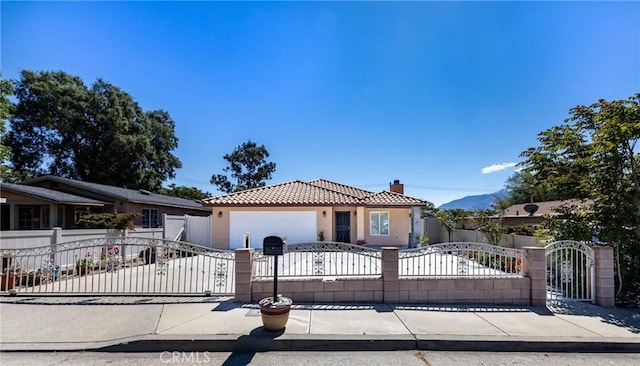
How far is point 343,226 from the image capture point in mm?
17453

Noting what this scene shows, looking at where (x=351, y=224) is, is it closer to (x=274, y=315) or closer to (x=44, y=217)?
(x=274, y=315)

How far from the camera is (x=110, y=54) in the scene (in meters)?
11.6

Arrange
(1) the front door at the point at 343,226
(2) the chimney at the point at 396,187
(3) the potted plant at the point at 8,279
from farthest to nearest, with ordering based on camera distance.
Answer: (2) the chimney at the point at 396,187 < (1) the front door at the point at 343,226 < (3) the potted plant at the point at 8,279

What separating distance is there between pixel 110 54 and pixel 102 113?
19.8 m

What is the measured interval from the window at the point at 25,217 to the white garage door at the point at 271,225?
9780 millimetres

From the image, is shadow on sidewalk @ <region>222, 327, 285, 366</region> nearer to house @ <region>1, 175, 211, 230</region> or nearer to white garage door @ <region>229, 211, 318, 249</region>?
white garage door @ <region>229, 211, 318, 249</region>

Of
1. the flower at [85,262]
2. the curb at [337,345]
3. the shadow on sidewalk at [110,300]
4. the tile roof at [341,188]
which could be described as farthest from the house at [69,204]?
the curb at [337,345]

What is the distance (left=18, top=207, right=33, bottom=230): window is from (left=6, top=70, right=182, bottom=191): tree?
1293 cm

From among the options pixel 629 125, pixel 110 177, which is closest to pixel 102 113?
pixel 110 177

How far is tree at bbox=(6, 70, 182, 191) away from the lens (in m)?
25.6

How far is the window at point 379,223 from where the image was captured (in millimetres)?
17422

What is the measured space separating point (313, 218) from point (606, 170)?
12.2m

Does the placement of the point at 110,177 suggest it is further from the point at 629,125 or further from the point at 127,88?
the point at 629,125

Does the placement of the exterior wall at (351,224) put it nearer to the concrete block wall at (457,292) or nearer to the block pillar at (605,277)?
the concrete block wall at (457,292)
